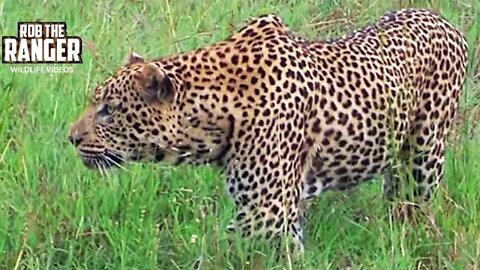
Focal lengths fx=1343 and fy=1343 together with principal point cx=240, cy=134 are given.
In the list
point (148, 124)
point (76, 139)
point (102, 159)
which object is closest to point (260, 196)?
point (148, 124)

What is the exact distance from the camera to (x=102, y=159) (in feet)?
15.6

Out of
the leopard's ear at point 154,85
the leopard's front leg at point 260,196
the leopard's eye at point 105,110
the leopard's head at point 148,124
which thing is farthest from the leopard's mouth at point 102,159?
the leopard's front leg at point 260,196

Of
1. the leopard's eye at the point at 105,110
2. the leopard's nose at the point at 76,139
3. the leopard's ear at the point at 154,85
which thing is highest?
the leopard's ear at the point at 154,85

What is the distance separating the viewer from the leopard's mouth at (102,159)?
473 cm

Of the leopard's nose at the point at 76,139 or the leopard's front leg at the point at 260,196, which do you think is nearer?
the leopard's front leg at the point at 260,196

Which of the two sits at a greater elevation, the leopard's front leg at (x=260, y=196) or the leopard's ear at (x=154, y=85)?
the leopard's ear at (x=154, y=85)

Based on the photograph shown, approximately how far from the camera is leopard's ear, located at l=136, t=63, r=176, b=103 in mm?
4645

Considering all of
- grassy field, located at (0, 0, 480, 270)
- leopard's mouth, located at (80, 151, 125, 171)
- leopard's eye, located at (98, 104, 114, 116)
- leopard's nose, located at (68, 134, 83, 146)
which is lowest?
grassy field, located at (0, 0, 480, 270)

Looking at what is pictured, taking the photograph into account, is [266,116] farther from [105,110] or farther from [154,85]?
[105,110]

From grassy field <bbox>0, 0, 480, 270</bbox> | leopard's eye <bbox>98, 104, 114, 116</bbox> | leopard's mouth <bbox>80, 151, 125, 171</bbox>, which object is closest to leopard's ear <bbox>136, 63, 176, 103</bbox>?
leopard's eye <bbox>98, 104, 114, 116</bbox>

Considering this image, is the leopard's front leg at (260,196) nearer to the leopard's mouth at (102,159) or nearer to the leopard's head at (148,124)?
the leopard's head at (148,124)

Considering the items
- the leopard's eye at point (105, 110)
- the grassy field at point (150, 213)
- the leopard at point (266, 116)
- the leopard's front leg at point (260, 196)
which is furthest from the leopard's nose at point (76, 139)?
the leopard's front leg at point (260, 196)

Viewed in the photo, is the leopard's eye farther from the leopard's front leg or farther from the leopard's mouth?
the leopard's front leg

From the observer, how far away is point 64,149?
5309 mm
